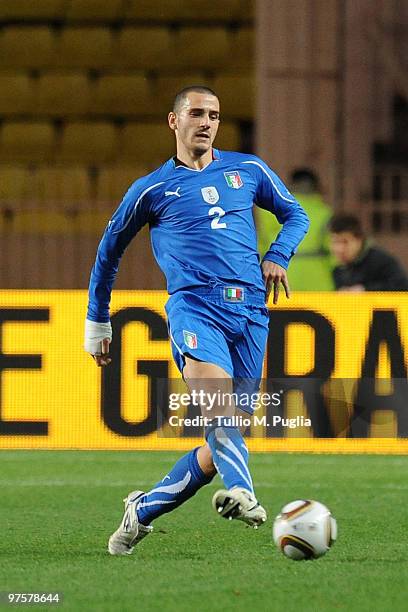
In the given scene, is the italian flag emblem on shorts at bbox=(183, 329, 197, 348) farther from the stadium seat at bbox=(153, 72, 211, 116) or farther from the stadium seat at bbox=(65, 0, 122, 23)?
the stadium seat at bbox=(65, 0, 122, 23)

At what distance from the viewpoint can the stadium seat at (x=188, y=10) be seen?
57.5ft

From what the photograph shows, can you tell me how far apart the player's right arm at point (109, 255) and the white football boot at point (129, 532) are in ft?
1.78

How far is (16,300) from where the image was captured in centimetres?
941

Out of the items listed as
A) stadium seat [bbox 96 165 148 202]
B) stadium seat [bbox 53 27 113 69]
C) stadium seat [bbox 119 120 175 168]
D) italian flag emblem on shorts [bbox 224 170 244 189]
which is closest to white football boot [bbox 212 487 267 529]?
italian flag emblem on shorts [bbox 224 170 244 189]

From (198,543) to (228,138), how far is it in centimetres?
1090

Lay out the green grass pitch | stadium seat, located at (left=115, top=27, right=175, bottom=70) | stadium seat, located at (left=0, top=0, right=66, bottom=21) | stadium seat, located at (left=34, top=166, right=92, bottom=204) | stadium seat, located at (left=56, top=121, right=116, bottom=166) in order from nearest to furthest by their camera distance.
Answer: the green grass pitch
stadium seat, located at (left=34, top=166, right=92, bottom=204)
stadium seat, located at (left=56, top=121, right=116, bottom=166)
stadium seat, located at (left=115, top=27, right=175, bottom=70)
stadium seat, located at (left=0, top=0, right=66, bottom=21)

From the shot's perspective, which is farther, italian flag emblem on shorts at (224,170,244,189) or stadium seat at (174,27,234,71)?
stadium seat at (174,27,234,71)

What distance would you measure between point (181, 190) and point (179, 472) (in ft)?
3.30

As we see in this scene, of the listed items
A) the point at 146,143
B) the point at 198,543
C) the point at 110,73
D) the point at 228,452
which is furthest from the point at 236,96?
the point at 228,452

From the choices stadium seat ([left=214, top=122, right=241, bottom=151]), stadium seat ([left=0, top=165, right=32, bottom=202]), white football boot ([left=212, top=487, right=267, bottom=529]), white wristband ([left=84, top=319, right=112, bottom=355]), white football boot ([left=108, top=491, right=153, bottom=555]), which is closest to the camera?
white football boot ([left=212, top=487, right=267, bottom=529])

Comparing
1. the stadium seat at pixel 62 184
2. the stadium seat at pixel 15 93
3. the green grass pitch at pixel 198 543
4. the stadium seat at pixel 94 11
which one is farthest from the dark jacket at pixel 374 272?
the stadium seat at pixel 94 11

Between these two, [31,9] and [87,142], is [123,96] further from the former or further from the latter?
[31,9]

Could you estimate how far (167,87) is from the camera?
56.8 ft

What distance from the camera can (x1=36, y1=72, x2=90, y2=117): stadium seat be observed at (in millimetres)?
17188
